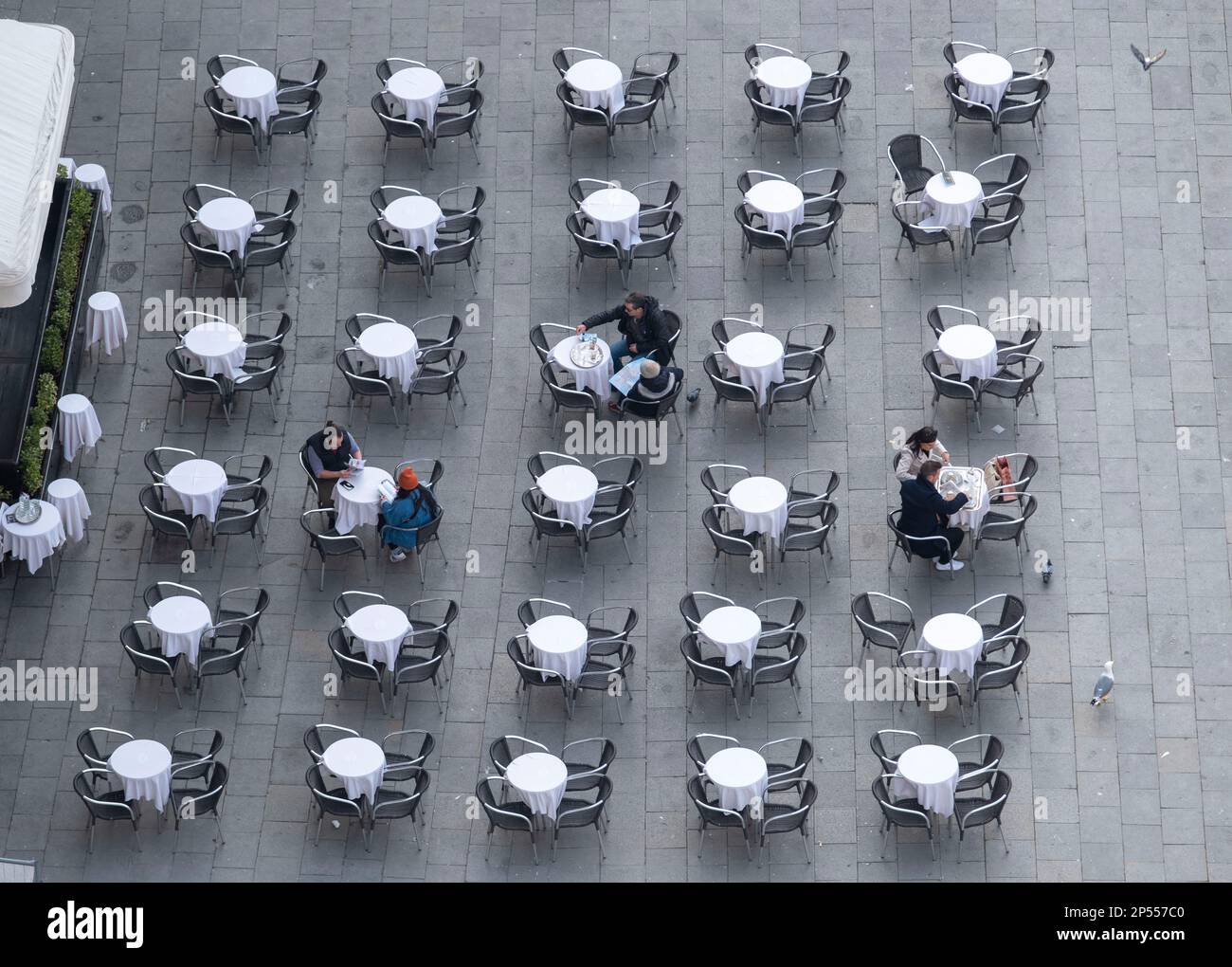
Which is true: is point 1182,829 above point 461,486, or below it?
below

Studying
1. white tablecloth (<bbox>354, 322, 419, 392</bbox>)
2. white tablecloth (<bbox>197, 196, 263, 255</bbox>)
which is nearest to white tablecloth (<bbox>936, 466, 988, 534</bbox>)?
white tablecloth (<bbox>354, 322, 419, 392</bbox>)

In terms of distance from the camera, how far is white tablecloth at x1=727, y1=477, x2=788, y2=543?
21.0 meters

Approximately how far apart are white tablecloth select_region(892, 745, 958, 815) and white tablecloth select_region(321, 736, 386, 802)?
14.9 ft

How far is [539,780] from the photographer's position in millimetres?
19453

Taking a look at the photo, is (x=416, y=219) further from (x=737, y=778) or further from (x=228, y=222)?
(x=737, y=778)

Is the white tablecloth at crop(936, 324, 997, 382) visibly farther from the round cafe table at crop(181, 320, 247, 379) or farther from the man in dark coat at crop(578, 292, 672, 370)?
the round cafe table at crop(181, 320, 247, 379)

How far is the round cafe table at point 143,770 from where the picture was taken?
773 inches

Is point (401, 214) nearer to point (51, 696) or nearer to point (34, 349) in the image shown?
point (34, 349)

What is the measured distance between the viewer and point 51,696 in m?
21.0

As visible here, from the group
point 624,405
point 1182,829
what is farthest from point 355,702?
point 1182,829

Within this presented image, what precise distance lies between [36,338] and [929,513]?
28.9 ft

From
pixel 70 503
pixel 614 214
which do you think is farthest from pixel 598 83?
pixel 70 503
